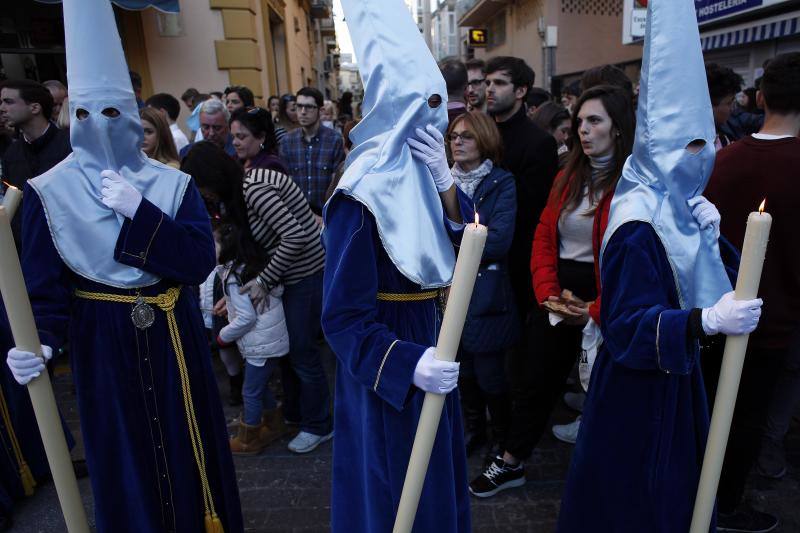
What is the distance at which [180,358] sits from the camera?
6.93 ft

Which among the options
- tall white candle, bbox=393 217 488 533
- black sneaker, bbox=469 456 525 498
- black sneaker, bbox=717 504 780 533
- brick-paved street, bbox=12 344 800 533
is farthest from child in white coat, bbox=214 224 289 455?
black sneaker, bbox=717 504 780 533

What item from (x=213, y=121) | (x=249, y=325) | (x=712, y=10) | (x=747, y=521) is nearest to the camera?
(x=747, y=521)

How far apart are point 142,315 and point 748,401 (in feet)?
8.27

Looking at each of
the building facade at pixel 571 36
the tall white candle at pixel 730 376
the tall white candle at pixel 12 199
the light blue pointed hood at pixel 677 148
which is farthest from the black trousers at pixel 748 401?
the building facade at pixel 571 36

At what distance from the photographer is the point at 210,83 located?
8.98m

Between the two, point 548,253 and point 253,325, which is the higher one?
point 548,253

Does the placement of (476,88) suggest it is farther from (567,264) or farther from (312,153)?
(567,264)

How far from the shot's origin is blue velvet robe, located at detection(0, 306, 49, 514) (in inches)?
114

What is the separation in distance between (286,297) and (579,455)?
1.81m

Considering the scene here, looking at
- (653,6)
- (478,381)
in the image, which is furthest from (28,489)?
(653,6)

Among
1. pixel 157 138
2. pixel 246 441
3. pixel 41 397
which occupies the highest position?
pixel 157 138

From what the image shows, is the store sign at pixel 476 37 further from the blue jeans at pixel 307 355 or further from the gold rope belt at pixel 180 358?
the gold rope belt at pixel 180 358

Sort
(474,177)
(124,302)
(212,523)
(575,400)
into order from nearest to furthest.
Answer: (124,302) < (212,523) < (474,177) < (575,400)

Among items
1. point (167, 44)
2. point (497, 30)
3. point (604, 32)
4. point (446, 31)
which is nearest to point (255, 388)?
point (167, 44)
